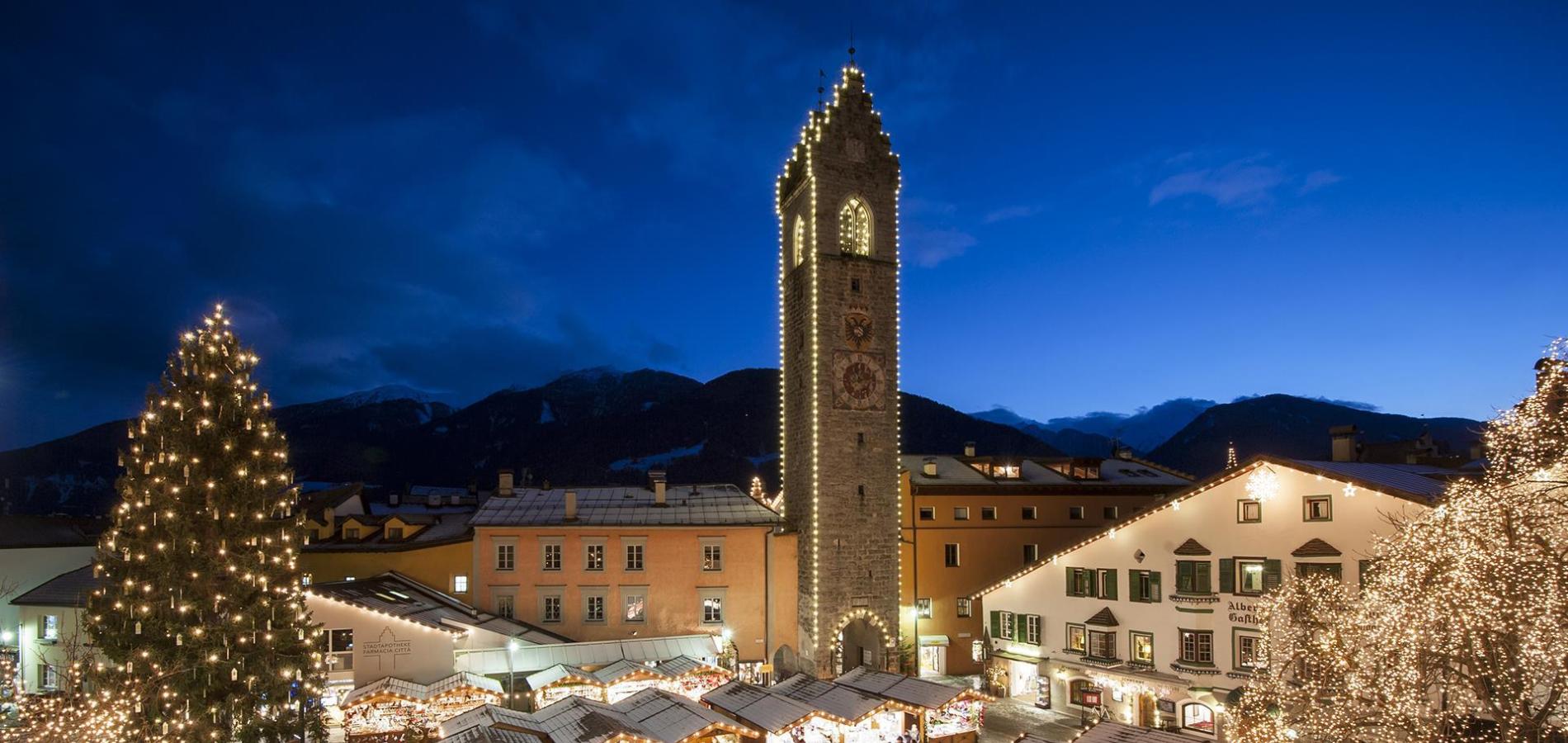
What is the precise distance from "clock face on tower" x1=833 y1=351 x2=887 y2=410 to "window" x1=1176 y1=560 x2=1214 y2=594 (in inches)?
459

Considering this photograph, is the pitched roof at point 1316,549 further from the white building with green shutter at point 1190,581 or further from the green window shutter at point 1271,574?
the green window shutter at point 1271,574

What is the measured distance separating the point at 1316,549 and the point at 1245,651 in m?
3.68

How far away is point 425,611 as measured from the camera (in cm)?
2927

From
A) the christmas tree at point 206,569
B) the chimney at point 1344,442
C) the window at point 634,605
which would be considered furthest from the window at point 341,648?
the chimney at point 1344,442

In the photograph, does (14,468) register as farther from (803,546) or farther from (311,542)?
(803,546)

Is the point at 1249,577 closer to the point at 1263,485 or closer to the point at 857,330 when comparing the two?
the point at 1263,485

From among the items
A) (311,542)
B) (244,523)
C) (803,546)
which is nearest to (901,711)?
(803,546)

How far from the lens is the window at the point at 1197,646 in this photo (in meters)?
26.7

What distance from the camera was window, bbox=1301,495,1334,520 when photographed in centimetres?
2433

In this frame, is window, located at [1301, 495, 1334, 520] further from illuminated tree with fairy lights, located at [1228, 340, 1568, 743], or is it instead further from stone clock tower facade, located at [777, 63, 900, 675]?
stone clock tower facade, located at [777, 63, 900, 675]

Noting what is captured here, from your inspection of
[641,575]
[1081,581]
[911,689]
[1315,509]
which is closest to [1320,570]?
[1315,509]

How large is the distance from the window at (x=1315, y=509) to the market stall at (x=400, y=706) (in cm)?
2247

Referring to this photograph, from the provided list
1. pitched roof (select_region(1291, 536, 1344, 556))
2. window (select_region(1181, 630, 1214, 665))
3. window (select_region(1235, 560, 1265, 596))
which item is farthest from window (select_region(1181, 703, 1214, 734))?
pitched roof (select_region(1291, 536, 1344, 556))

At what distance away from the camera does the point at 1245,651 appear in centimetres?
2589
